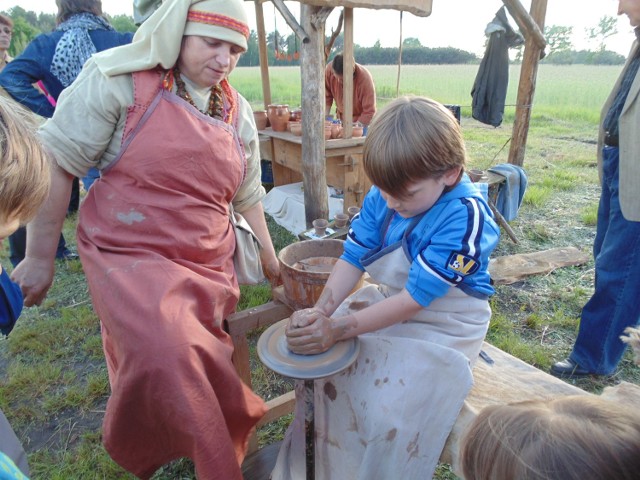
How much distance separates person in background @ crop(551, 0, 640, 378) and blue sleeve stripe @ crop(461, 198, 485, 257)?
4.32ft

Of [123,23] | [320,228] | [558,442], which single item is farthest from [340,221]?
[123,23]

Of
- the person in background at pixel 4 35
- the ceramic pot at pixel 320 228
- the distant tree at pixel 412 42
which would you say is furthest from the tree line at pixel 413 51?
the ceramic pot at pixel 320 228

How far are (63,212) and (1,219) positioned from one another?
728 mm

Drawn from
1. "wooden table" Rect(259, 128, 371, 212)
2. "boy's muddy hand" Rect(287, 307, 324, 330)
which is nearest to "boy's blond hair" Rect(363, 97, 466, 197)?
"boy's muddy hand" Rect(287, 307, 324, 330)

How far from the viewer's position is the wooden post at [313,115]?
3424 mm

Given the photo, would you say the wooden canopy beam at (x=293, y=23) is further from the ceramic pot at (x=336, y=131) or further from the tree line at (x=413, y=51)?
the tree line at (x=413, y=51)

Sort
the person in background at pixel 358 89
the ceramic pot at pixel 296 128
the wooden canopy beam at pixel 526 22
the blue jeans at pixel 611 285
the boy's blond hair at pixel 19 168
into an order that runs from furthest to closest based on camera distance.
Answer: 1. the person in background at pixel 358 89
2. the ceramic pot at pixel 296 128
3. the wooden canopy beam at pixel 526 22
4. the blue jeans at pixel 611 285
5. the boy's blond hair at pixel 19 168

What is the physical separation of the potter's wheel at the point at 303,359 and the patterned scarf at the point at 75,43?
2536 millimetres

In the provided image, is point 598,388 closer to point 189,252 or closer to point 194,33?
point 189,252

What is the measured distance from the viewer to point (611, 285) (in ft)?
8.03

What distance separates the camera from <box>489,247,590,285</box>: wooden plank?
4.01m

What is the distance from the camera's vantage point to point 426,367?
1415 millimetres

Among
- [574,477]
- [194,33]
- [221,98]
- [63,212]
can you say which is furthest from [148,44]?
[574,477]

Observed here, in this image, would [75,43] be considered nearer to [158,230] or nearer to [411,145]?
[158,230]
